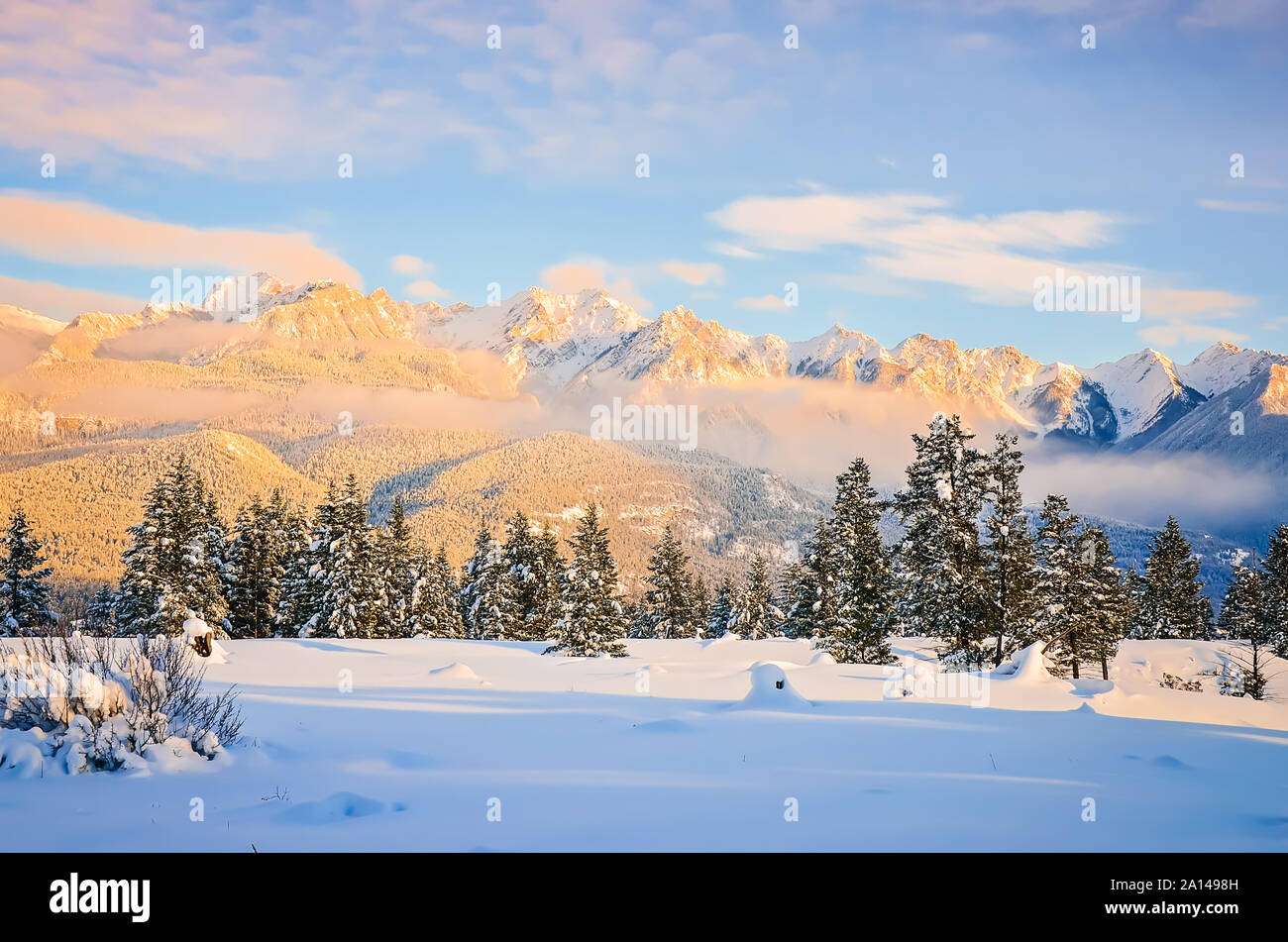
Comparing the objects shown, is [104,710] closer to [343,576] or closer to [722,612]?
[343,576]

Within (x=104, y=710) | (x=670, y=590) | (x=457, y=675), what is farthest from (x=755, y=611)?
(x=104, y=710)

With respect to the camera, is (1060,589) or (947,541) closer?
(947,541)

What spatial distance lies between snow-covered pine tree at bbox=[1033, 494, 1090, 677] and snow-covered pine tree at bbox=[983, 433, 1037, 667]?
6.63 m

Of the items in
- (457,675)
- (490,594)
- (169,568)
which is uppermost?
(169,568)

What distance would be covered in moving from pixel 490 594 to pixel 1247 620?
173 feet

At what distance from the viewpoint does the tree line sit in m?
27.8

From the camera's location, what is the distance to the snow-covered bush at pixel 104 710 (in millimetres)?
7262

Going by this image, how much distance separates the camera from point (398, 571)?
45219mm

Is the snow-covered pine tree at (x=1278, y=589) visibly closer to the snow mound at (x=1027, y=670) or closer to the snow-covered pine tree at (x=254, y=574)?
the snow mound at (x=1027, y=670)

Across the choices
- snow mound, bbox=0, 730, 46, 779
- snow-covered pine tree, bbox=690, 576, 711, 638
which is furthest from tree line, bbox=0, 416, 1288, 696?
snow mound, bbox=0, 730, 46, 779

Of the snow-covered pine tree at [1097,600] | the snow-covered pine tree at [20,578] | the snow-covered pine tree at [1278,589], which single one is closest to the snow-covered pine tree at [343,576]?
the snow-covered pine tree at [20,578]

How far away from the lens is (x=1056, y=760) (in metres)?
8.46

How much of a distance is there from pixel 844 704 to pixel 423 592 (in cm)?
3569
